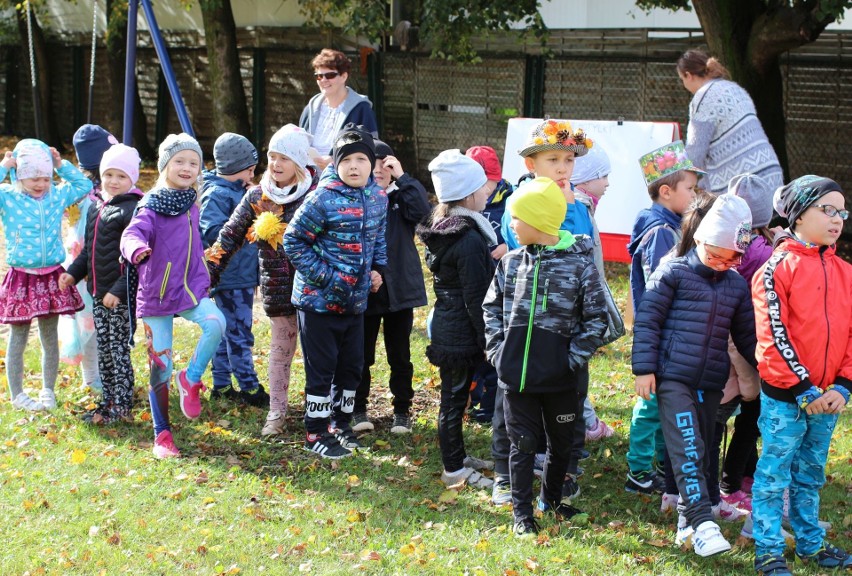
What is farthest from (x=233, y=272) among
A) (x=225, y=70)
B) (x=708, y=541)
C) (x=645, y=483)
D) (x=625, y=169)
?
(x=225, y=70)

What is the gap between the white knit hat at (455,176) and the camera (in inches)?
211

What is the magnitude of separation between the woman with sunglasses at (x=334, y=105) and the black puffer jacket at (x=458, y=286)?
2.32m

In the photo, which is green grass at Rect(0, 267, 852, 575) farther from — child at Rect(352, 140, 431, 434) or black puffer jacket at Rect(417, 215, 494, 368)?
black puffer jacket at Rect(417, 215, 494, 368)

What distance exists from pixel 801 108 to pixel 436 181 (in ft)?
33.1

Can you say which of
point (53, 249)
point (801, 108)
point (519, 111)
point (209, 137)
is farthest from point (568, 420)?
point (209, 137)

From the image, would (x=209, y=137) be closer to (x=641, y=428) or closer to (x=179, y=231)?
(x=179, y=231)

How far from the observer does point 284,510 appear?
17.2 ft

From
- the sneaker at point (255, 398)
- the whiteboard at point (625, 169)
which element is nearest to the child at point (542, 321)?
the sneaker at point (255, 398)

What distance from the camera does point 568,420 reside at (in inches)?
189

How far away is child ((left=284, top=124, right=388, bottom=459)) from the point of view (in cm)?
564

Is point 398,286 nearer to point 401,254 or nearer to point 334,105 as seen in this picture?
point 401,254

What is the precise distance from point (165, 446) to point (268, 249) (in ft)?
4.38

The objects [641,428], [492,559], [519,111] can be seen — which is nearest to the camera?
[492,559]

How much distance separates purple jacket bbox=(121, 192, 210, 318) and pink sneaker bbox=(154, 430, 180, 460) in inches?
29.5
